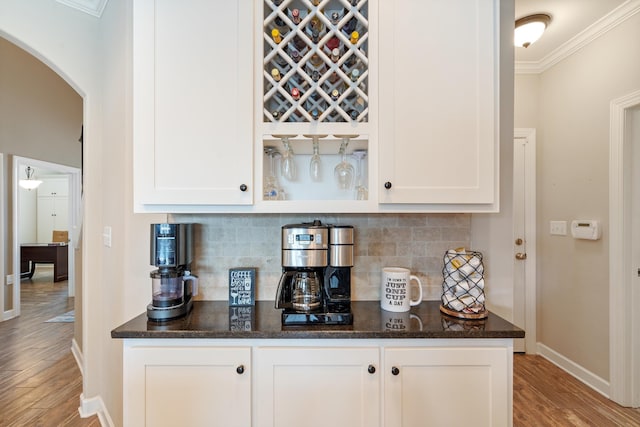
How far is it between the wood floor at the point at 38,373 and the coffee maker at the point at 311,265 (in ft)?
5.86

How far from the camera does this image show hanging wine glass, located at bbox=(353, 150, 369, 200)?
148 centimetres

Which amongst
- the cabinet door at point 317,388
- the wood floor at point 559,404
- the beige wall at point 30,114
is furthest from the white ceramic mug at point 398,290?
the beige wall at point 30,114

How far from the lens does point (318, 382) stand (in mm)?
1199

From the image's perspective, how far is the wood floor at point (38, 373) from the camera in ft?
6.70

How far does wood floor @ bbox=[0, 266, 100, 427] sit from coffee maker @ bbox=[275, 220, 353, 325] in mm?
1787

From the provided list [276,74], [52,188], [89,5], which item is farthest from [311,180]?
[52,188]

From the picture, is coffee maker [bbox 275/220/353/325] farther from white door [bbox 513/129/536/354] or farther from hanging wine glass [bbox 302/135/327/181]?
white door [bbox 513/129/536/354]

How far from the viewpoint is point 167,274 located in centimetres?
136

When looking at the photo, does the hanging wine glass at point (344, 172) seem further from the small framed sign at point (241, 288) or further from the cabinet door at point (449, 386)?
the cabinet door at point (449, 386)

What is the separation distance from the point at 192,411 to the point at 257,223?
0.89 meters

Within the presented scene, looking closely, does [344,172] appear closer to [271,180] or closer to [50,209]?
[271,180]

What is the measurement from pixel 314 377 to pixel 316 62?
139 cm

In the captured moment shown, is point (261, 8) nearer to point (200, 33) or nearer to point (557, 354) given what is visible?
point (200, 33)

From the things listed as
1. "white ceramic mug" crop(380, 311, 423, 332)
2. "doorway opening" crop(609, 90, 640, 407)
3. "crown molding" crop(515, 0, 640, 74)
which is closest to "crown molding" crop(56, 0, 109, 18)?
"white ceramic mug" crop(380, 311, 423, 332)
